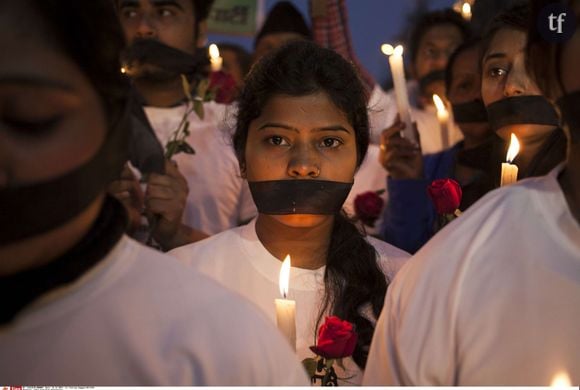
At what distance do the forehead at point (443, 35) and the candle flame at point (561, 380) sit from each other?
170 inches

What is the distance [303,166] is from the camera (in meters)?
3.05

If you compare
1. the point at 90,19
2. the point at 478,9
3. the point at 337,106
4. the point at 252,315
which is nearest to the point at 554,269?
the point at 252,315

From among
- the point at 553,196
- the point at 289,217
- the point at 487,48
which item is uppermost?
the point at 487,48

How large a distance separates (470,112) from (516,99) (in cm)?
98

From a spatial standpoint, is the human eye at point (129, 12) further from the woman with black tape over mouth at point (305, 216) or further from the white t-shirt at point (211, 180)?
the woman with black tape over mouth at point (305, 216)

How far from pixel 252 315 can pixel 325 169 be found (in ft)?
4.38

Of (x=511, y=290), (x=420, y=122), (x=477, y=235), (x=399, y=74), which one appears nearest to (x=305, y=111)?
(x=399, y=74)

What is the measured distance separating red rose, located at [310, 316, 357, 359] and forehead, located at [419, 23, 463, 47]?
387 cm

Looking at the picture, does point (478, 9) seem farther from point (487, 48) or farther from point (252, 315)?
point (252, 315)

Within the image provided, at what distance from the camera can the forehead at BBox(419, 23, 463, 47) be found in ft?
20.1

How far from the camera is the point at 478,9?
4949 millimetres

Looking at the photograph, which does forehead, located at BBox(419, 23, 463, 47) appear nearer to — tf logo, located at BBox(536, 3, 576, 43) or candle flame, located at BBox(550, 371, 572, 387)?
tf logo, located at BBox(536, 3, 576, 43)

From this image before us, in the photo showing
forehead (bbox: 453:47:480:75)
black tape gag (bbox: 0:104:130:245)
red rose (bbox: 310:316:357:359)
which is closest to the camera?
black tape gag (bbox: 0:104:130:245)

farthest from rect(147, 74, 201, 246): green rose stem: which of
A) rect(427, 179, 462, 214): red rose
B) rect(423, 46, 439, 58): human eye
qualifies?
rect(423, 46, 439, 58): human eye
